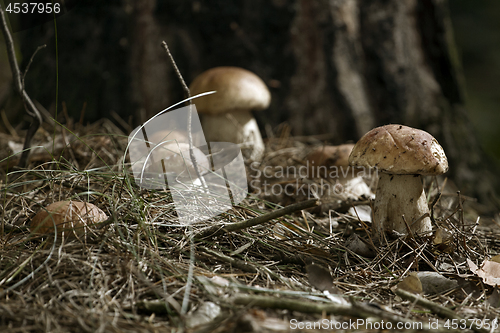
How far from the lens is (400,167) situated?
5.06 feet

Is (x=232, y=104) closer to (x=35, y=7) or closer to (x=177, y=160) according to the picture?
(x=177, y=160)

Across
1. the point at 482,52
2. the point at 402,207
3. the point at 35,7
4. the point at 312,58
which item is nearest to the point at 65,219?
the point at 402,207

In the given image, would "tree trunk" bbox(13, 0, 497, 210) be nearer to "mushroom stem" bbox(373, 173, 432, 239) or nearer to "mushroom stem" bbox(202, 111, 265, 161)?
"mushroom stem" bbox(202, 111, 265, 161)

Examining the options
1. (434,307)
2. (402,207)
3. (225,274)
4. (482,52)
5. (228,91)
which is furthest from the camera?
(482,52)

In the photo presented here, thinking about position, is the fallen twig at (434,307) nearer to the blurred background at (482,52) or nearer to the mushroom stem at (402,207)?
the mushroom stem at (402,207)

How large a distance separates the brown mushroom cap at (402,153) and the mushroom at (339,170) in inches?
28.8

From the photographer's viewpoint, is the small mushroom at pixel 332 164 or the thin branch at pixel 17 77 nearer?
the thin branch at pixel 17 77

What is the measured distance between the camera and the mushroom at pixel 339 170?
2369mm

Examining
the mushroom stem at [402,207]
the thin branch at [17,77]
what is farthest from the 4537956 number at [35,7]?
the mushroom stem at [402,207]

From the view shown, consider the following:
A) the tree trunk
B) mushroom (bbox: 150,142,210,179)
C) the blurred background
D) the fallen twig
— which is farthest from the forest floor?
the blurred background

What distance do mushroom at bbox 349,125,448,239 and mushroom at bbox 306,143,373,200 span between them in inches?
22.2

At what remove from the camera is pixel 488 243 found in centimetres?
182

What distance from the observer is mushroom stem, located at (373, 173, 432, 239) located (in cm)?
174

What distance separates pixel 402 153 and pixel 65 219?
1.41 metres
